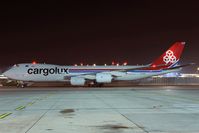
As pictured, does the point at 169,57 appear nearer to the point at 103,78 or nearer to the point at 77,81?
the point at 103,78

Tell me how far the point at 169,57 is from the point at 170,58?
252 mm

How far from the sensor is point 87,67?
5178 centimetres

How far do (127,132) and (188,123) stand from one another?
2.76 meters

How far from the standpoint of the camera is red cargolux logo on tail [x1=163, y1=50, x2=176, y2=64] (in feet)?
172

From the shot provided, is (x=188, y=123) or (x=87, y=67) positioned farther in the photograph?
(x=87, y=67)

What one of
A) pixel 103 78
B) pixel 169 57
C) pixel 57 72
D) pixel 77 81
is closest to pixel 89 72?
pixel 103 78

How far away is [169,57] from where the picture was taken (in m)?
52.7

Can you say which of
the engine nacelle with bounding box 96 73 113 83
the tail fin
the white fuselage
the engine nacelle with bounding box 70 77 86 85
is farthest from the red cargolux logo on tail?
the engine nacelle with bounding box 70 77 86 85

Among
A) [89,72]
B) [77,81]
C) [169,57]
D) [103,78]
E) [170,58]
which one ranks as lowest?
[77,81]

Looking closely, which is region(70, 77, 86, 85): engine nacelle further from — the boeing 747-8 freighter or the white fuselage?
the white fuselage

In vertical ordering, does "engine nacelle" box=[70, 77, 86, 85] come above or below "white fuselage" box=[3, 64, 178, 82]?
below

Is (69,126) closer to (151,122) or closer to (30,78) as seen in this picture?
(151,122)

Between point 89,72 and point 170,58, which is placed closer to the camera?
point 89,72

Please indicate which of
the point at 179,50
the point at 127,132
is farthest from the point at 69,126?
the point at 179,50
